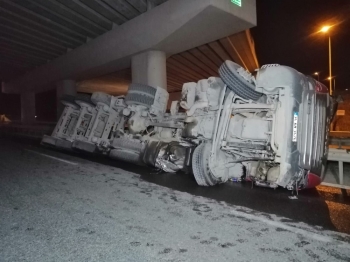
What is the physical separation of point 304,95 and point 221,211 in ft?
6.37

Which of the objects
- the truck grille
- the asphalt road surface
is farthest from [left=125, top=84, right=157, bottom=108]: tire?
the truck grille

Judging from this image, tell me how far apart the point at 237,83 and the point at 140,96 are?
307 centimetres

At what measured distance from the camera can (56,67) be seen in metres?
13.3

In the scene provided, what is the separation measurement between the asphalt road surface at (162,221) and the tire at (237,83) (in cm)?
149

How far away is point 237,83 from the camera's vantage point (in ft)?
11.3

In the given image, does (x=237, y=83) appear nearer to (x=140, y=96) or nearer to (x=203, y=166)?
(x=203, y=166)

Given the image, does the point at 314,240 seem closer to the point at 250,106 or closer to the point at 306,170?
the point at 306,170

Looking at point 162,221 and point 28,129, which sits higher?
point 28,129

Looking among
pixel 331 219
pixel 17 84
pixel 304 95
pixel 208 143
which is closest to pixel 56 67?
pixel 17 84

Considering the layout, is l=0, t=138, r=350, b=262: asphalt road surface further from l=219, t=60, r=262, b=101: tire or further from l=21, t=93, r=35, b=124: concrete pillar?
l=21, t=93, r=35, b=124: concrete pillar

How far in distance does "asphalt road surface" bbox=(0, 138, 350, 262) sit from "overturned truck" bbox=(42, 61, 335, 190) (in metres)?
0.38

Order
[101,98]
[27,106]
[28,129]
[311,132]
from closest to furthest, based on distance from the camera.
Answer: [311,132], [101,98], [28,129], [27,106]

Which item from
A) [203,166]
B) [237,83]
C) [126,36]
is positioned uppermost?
[126,36]

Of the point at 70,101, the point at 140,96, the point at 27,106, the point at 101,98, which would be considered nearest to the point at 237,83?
the point at 140,96
